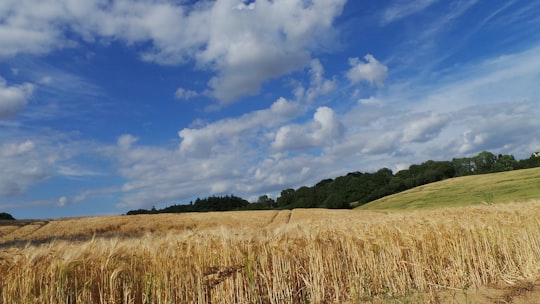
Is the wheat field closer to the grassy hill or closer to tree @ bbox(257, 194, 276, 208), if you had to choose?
the grassy hill

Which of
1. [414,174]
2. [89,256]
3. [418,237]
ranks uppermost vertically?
[414,174]

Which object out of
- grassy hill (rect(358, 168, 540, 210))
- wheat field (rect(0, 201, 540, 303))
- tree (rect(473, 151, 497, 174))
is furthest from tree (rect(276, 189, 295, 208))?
wheat field (rect(0, 201, 540, 303))

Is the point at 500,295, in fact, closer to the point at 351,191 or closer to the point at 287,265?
the point at 287,265

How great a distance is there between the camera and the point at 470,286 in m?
8.91

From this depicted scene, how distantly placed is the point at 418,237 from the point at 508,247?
3000 mm

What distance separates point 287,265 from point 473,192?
48.7 metres

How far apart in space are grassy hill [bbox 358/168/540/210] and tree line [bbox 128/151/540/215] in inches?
711

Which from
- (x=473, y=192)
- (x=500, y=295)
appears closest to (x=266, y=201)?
(x=473, y=192)

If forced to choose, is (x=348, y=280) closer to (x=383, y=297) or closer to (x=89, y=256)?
(x=383, y=297)

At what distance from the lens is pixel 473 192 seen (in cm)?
4875

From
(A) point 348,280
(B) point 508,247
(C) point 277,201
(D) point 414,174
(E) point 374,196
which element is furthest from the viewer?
(C) point 277,201

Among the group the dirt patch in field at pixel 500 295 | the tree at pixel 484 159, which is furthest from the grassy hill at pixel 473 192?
the tree at pixel 484 159

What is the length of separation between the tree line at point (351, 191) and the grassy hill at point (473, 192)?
18068mm

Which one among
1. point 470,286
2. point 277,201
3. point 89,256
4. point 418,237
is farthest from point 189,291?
point 277,201
